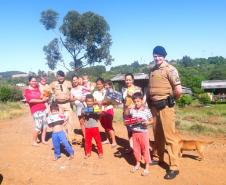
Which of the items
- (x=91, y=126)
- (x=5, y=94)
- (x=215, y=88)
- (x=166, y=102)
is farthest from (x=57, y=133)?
(x=215, y=88)

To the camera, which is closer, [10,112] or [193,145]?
[193,145]

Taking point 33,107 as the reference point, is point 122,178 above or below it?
below

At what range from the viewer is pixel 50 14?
37719mm

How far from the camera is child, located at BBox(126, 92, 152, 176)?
21.0ft

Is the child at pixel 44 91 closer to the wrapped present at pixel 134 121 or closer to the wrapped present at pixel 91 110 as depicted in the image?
the wrapped present at pixel 91 110

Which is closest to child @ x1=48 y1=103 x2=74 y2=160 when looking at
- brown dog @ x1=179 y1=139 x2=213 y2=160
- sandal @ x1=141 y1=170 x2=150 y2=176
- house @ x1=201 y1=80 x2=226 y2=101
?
sandal @ x1=141 y1=170 x2=150 y2=176

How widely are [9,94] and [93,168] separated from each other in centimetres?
2654

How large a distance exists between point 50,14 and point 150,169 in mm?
33279

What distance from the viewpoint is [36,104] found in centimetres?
842

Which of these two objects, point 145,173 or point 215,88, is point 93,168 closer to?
point 145,173

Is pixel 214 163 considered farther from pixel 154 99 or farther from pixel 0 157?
pixel 0 157

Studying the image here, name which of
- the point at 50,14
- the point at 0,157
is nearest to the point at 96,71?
the point at 50,14

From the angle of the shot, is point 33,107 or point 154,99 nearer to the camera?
point 154,99

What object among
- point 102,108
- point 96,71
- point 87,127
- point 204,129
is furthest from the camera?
point 96,71
